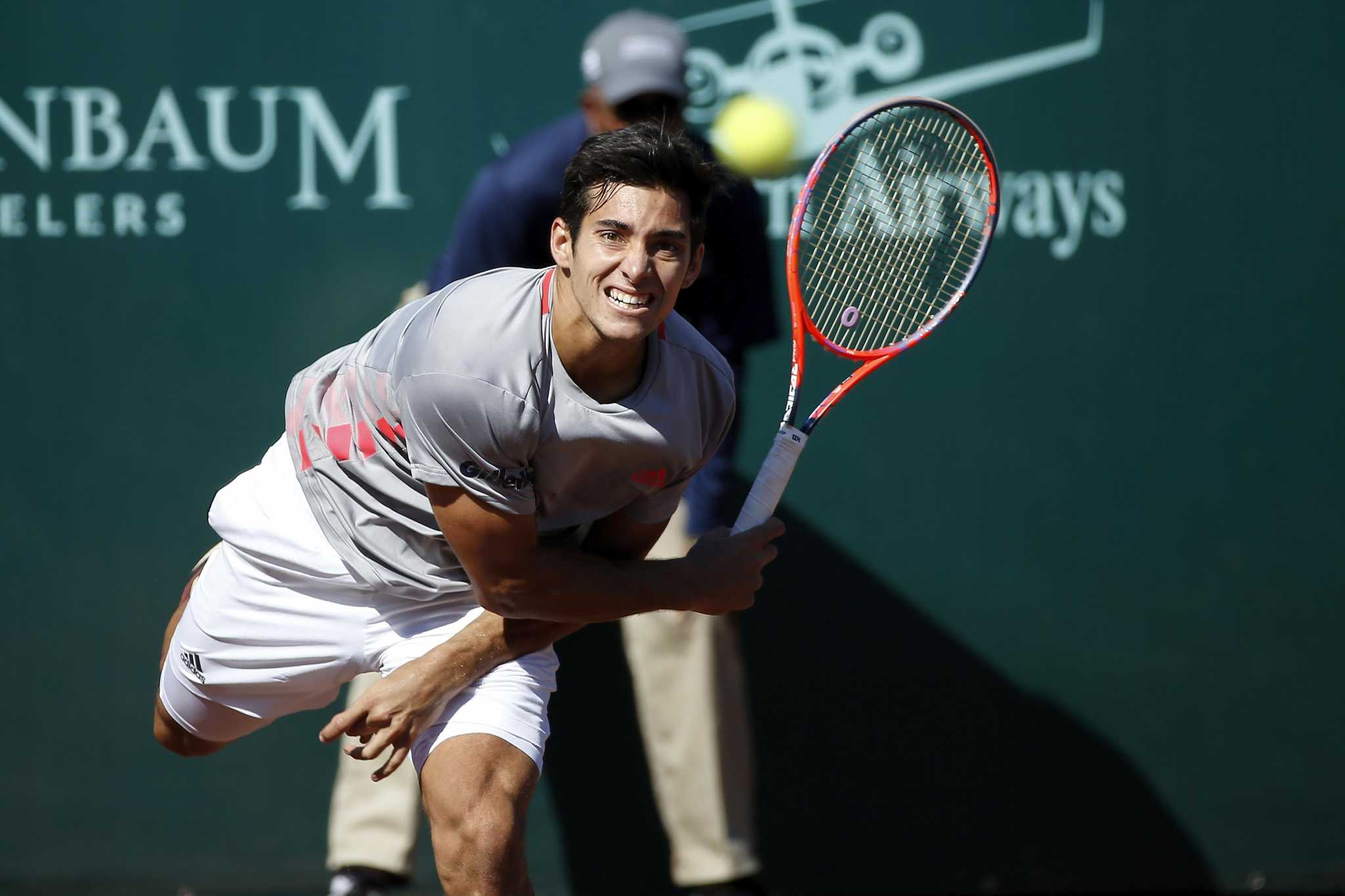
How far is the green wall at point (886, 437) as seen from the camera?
3.46m

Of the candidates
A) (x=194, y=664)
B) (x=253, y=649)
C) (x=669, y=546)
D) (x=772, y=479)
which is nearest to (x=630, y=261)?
(x=772, y=479)

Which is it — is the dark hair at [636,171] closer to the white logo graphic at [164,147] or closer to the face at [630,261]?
the face at [630,261]

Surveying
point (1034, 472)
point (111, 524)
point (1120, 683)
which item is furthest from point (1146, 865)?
point (111, 524)

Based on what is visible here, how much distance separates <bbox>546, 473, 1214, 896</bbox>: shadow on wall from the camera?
11.7ft

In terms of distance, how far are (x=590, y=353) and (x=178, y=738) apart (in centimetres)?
123

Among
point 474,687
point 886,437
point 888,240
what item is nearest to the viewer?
point 474,687

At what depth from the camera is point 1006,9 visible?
3.49 meters

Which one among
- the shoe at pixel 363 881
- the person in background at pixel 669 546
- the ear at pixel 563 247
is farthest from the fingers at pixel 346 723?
the shoe at pixel 363 881

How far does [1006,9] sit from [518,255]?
1247mm

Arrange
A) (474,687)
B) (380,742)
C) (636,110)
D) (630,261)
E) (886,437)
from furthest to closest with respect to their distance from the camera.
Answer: (886,437), (636,110), (474,687), (380,742), (630,261)

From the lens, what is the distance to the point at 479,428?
6.80 feet

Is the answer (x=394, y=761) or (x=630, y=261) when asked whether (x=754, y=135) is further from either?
(x=394, y=761)

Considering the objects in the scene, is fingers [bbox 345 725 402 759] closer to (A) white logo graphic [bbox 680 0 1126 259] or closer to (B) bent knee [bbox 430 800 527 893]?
(B) bent knee [bbox 430 800 527 893]

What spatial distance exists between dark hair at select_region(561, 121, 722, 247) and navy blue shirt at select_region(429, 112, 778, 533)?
893 millimetres
